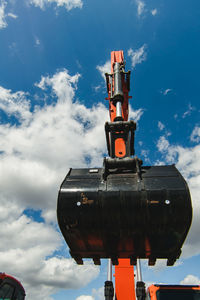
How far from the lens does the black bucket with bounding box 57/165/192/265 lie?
8.82ft

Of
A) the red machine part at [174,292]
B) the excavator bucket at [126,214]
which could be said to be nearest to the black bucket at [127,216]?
the excavator bucket at [126,214]

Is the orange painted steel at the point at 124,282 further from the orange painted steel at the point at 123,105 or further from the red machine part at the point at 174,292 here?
the red machine part at the point at 174,292

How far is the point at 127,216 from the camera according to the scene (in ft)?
8.86

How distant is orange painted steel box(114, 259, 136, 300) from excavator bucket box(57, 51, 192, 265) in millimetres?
2042

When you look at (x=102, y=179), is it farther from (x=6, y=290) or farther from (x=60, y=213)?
(x=6, y=290)

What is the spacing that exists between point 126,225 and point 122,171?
973mm

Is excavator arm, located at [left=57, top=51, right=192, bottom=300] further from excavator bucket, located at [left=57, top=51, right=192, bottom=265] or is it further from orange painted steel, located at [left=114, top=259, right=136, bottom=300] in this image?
orange painted steel, located at [left=114, top=259, right=136, bottom=300]

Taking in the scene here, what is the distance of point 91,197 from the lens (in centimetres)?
285

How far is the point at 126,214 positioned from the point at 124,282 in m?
3.02

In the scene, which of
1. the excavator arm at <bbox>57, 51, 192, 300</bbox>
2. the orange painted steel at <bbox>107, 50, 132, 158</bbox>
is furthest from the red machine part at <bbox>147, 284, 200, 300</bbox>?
the orange painted steel at <bbox>107, 50, 132, 158</bbox>

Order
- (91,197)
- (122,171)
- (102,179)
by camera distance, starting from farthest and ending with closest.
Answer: (122,171) < (102,179) < (91,197)

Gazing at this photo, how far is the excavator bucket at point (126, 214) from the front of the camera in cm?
269

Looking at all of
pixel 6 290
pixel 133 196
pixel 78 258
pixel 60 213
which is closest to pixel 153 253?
pixel 133 196

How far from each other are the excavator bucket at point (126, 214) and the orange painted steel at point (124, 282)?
2.04m
